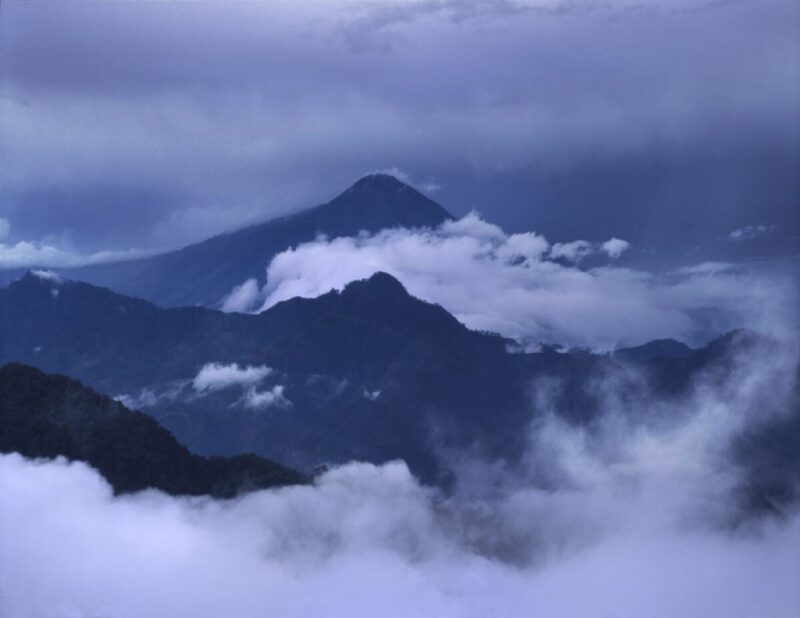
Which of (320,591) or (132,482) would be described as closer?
(132,482)

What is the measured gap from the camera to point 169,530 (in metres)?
181

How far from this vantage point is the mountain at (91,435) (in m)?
164

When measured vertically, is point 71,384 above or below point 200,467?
above

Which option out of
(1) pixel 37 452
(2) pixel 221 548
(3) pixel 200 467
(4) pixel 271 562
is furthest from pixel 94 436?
(4) pixel 271 562

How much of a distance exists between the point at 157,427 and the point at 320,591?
40.3 metres

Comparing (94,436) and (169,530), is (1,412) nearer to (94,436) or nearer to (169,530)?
(94,436)

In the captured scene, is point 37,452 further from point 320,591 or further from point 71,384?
point 320,591

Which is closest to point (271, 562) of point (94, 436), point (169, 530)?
point (169, 530)

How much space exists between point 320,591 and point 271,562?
8.95m

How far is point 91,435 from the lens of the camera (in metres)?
168

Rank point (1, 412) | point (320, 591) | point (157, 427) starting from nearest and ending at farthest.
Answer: point (1, 412) → point (157, 427) → point (320, 591)

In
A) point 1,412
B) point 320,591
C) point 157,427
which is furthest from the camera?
point 320,591

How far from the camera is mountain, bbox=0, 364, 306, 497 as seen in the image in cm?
16425

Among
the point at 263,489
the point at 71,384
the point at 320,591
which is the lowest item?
the point at 320,591
